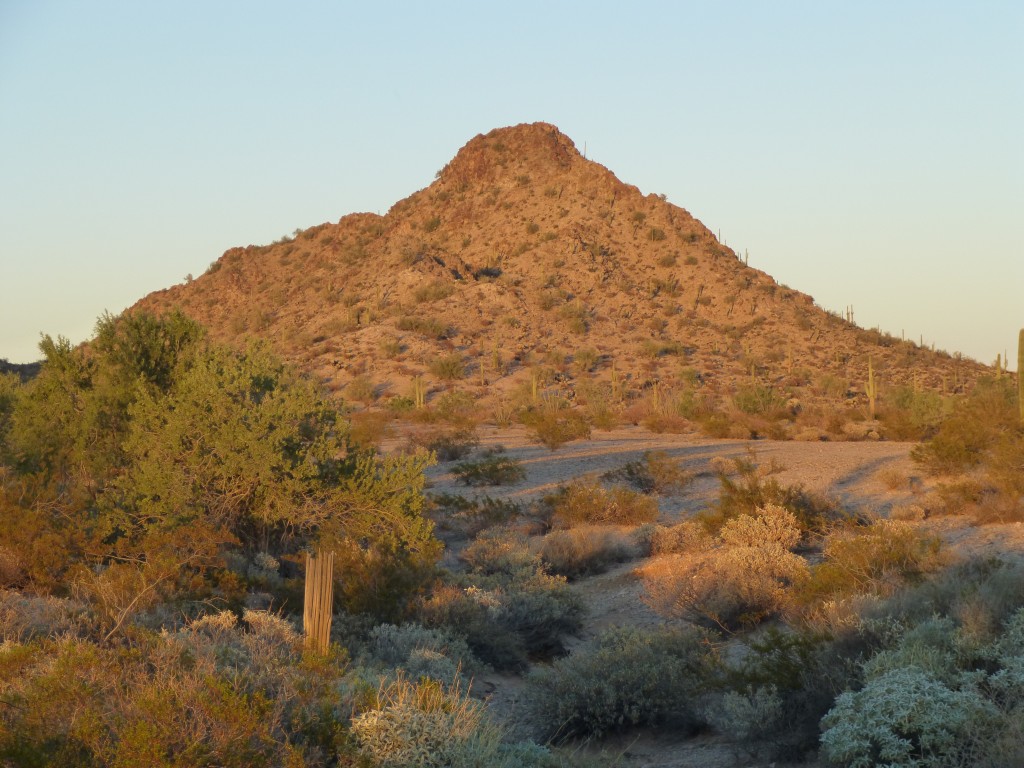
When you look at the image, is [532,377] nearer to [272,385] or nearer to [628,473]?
[628,473]

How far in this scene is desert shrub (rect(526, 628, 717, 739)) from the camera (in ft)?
23.6

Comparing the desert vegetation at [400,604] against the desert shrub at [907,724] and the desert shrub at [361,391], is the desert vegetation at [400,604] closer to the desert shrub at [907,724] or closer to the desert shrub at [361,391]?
the desert shrub at [907,724]

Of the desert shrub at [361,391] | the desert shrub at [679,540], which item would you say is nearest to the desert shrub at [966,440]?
the desert shrub at [679,540]

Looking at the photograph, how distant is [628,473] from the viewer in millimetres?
19859

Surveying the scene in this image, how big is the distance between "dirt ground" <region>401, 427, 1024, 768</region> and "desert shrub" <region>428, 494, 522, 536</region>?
2.58 m

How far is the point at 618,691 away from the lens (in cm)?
735

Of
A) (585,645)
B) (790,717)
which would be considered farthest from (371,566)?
(790,717)

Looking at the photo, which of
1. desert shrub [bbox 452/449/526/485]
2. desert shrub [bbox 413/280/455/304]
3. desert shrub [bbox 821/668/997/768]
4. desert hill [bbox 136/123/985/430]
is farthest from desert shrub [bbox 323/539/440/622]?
desert shrub [bbox 413/280/455/304]

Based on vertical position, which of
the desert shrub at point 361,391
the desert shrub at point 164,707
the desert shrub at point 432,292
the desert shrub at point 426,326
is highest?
the desert shrub at point 432,292

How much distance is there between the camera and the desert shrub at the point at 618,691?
7.20 meters

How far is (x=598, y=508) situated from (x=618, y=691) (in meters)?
Result: 8.52

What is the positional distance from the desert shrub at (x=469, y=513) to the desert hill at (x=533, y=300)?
93.2 ft

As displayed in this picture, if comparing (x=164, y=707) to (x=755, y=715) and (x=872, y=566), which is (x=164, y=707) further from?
(x=872, y=566)

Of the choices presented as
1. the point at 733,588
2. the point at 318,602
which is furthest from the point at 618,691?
the point at 733,588
